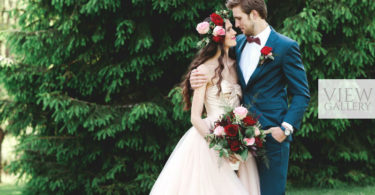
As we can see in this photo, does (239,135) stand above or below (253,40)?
below

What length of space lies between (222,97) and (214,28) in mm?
573

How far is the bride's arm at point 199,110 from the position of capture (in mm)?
3252

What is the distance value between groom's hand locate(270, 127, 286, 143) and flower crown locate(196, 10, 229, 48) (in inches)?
34.0

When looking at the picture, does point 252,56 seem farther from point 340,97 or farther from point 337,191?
point 337,191

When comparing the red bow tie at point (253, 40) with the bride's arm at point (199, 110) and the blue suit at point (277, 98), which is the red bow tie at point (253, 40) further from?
the bride's arm at point (199, 110)

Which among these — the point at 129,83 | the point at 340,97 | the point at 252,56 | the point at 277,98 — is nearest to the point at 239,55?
the point at 252,56

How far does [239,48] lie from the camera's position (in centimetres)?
343

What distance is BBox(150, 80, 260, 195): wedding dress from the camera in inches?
123

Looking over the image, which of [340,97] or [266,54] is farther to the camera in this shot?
[340,97]

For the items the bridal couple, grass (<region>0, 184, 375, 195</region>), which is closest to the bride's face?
the bridal couple

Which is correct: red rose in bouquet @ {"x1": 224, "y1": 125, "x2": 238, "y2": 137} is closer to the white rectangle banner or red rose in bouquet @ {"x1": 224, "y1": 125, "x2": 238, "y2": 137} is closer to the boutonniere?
the boutonniere

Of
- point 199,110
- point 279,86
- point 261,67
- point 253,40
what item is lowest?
point 199,110

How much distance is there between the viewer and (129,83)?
21.9 feet

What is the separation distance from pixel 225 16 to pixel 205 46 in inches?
11.9
